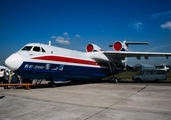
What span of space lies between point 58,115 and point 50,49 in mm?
7852

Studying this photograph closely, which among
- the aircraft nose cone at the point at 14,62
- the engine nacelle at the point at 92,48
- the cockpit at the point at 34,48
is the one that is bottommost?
the aircraft nose cone at the point at 14,62

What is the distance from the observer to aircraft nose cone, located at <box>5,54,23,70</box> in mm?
9055

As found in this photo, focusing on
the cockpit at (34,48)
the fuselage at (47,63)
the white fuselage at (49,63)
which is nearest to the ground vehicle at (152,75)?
the white fuselage at (49,63)

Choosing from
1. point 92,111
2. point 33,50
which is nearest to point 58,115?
point 92,111

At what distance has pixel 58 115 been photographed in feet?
13.7

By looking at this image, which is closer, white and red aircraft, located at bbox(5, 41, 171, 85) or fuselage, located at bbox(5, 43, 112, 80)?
fuselage, located at bbox(5, 43, 112, 80)

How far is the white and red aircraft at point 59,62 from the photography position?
31.7ft

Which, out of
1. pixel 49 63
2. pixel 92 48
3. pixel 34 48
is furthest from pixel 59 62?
pixel 92 48

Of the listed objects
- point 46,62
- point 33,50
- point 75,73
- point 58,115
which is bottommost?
point 58,115

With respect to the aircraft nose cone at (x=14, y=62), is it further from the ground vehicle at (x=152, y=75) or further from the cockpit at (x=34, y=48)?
the ground vehicle at (x=152, y=75)

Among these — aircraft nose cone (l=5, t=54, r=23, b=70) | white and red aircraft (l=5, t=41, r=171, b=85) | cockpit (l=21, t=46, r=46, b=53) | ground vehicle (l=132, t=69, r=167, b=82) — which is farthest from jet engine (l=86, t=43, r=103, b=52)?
aircraft nose cone (l=5, t=54, r=23, b=70)

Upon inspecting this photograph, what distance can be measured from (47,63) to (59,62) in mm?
1148

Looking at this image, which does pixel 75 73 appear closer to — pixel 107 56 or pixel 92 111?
pixel 107 56

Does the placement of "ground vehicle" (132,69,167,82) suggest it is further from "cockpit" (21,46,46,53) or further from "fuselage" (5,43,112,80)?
"cockpit" (21,46,46,53)
